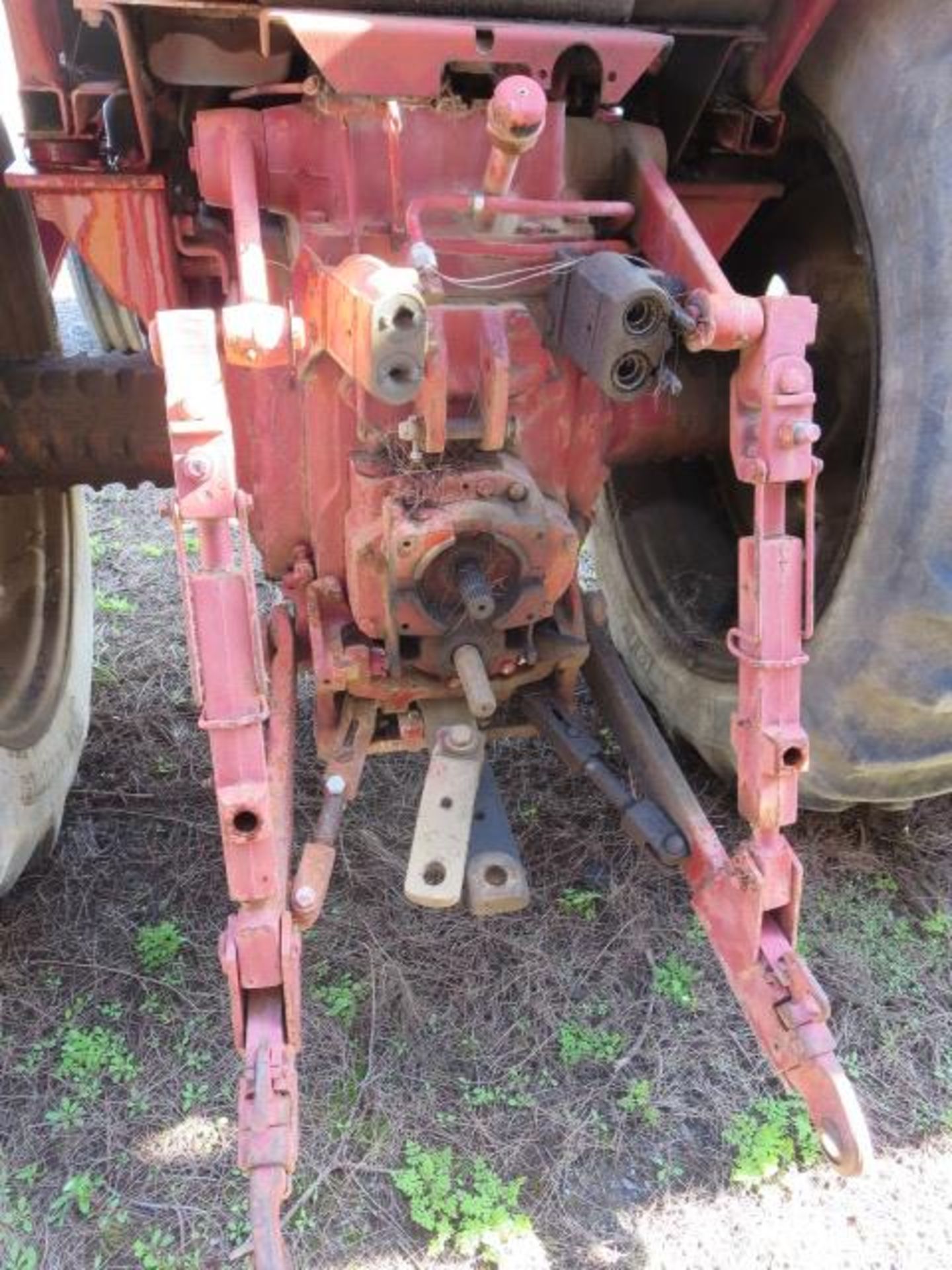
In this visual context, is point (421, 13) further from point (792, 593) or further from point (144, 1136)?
point (144, 1136)

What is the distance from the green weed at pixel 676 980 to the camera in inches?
92.0

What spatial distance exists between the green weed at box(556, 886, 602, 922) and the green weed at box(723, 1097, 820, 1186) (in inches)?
21.4

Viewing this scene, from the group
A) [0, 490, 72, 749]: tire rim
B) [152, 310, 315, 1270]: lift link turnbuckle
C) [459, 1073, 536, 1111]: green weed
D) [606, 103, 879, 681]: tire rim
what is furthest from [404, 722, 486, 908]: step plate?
[0, 490, 72, 749]: tire rim

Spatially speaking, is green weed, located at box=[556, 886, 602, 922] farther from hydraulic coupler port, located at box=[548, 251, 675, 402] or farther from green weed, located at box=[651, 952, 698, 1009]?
hydraulic coupler port, located at box=[548, 251, 675, 402]

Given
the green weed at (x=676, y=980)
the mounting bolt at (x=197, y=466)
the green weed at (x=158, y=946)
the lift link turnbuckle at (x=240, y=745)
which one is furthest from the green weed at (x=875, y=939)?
the mounting bolt at (x=197, y=466)

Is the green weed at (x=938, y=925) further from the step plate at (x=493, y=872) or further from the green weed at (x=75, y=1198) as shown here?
the green weed at (x=75, y=1198)

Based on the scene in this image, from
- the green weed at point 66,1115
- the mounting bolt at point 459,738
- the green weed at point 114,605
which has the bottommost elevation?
the green weed at point 66,1115

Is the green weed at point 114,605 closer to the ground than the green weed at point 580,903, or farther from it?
farther from it

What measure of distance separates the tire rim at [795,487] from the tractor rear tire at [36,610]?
146 cm

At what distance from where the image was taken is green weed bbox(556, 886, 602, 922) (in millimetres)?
2516

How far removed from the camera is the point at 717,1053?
2.23 metres

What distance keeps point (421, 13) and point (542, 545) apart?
85 centimetres

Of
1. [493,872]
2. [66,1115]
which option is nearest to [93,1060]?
[66,1115]

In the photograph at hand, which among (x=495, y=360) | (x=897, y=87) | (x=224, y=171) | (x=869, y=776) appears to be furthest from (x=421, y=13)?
(x=869, y=776)
